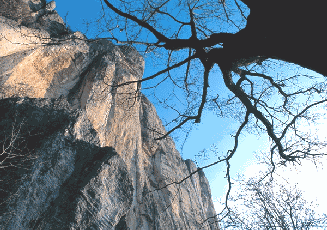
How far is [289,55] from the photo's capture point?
1.44m

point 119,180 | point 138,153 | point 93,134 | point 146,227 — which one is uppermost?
point 138,153

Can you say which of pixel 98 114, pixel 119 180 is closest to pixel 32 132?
pixel 119 180

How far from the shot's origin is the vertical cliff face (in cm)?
402

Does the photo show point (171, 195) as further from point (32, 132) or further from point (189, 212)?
point (32, 132)

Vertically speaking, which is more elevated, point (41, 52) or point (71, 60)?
point (71, 60)

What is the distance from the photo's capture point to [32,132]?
514 cm

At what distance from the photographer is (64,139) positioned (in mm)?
5246

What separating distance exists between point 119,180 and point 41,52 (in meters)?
6.76

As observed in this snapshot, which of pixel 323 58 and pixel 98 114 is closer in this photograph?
pixel 323 58

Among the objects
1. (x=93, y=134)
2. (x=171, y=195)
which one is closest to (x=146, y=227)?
(x=171, y=195)

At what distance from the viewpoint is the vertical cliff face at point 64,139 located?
4016 millimetres

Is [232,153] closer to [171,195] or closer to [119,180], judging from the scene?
[119,180]

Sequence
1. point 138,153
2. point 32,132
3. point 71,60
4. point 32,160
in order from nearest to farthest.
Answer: point 32,160
point 32,132
point 71,60
point 138,153

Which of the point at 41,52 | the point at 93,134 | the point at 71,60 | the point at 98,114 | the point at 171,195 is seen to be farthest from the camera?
the point at 171,195
